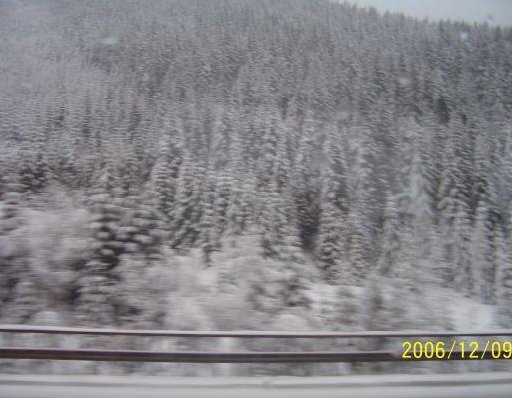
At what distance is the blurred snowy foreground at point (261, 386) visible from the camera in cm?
363

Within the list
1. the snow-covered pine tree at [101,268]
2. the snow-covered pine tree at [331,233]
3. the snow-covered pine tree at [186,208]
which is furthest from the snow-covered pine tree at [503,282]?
the snow-covered pine tree at [186,208]

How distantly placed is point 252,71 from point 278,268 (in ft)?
64.8

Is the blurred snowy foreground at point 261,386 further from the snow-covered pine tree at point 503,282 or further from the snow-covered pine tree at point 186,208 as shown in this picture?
the snow-covered pine tree at point 186,208

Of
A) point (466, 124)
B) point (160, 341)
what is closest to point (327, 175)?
point (466, 124)

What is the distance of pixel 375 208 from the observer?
19328mm

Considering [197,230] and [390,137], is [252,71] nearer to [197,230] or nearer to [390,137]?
[390,137]

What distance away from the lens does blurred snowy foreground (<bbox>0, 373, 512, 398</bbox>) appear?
3.63 meters

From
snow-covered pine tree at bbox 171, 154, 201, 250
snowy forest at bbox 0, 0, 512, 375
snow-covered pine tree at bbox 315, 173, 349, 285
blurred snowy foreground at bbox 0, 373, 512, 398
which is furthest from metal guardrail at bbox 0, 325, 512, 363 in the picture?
snow-covered pine tree at bbox 315, 173, 349, 285

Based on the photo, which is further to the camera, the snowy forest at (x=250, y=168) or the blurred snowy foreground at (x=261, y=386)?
the snowy forest at (x=250, y=168)

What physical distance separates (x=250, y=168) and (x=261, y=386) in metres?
16.2

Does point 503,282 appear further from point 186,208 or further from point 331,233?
point 186,208

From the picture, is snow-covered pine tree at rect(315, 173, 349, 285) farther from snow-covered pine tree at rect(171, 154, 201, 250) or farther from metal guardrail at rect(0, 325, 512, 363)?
metal guardrail at rect(0, 325, 512, 363)

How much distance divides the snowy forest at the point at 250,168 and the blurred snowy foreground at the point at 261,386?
1.47 feet

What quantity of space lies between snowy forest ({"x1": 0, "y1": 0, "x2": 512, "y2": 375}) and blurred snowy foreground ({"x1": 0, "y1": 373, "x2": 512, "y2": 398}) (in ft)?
1.47
